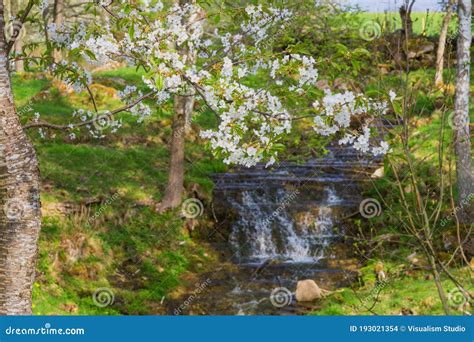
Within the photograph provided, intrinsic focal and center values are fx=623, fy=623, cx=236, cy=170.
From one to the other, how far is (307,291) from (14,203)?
817 centimetres

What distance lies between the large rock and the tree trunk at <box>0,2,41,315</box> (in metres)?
7.82

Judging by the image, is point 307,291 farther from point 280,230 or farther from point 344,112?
point 344,112

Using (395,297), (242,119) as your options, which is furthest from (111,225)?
(242,119)

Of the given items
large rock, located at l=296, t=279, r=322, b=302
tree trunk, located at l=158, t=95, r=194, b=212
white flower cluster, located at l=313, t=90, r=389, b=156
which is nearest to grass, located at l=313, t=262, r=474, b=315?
large rock, located at l=296, t=279, r=322, b=302

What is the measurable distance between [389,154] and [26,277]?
10.8 ft

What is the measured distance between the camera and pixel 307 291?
12.2 metres

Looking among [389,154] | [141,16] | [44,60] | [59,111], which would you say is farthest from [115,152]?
[389,154]

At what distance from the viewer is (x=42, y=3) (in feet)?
22.7

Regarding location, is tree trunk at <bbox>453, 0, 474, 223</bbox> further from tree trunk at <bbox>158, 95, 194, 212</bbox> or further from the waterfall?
tree trunk at <bbox>158, 95, 194, 212</bbox>

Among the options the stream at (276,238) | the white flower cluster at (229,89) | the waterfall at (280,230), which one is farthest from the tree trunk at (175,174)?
the white flower cluster at (229,89)

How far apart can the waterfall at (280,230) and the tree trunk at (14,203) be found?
32.4 ft

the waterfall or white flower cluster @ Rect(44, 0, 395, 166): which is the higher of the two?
the waterfall

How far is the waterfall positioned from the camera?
15.1 metres

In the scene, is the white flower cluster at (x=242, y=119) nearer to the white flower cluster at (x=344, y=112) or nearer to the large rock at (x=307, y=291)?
the white flower cluster at (x=344, y=112)
